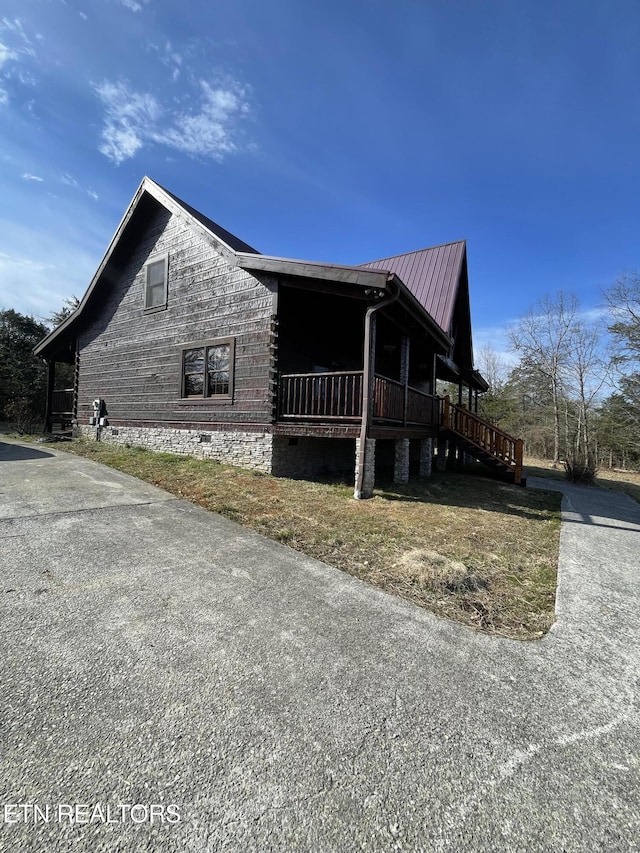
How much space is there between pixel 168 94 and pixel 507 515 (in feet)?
40.7

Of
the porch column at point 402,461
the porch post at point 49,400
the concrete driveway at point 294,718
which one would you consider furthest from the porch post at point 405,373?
the porch post at point 49,400

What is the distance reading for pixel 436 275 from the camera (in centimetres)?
1367

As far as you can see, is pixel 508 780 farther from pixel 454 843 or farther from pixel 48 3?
pixel 48 3

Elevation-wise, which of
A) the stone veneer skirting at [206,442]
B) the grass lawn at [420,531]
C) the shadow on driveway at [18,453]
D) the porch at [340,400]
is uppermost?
the porch at [340,400]

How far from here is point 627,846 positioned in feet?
4.30

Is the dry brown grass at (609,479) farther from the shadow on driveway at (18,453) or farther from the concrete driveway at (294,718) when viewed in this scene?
the shadow on driveway at (18,453)

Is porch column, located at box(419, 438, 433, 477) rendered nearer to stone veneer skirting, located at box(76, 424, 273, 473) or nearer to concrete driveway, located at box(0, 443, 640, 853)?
stone veneer skirting, located at box(76, 424, 273, 473)

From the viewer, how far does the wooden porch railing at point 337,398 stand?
24.8 feet

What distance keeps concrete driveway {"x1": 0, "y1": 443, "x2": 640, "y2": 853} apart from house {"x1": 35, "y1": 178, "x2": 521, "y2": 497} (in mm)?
4440

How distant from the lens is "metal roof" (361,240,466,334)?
1270cm

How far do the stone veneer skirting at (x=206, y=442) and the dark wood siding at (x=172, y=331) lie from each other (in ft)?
1.21

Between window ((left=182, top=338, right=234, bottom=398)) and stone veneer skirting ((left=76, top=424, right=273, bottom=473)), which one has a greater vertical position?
window ((left=182, top=338, right=234, bottom=398))

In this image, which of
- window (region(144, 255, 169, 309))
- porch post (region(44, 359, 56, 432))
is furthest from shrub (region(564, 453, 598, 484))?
porch post (region(44, 359, 56, 432))

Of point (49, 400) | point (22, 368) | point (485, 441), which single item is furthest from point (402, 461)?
point (22, 368)
